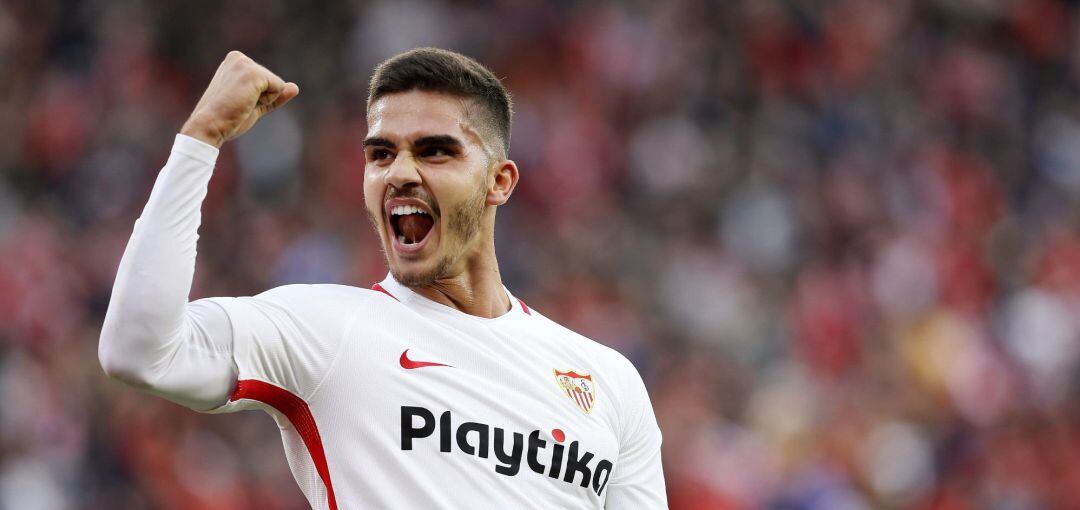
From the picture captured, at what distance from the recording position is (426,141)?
3.26m

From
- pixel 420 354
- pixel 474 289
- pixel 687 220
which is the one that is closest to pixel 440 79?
pixel 474 289

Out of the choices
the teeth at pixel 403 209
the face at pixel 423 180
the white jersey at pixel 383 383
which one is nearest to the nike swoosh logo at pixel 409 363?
the white jersey at pixel 383 383

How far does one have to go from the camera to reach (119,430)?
8.11 meters

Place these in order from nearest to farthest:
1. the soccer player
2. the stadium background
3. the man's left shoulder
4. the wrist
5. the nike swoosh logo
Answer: the wrist → the soccer player → the nike swoosh logo → the man's left shoulder → the stadium background

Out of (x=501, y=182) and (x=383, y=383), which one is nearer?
(x=383, y=383)

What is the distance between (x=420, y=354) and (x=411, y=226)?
32 centimetres

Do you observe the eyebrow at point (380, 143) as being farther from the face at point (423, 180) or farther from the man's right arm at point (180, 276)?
the man's right arm at point (180, 276)

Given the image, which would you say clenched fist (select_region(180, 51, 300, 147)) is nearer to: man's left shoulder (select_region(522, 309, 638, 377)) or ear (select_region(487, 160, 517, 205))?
ear (select_region(487, 160, 517, 205))

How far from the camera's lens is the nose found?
126 inches

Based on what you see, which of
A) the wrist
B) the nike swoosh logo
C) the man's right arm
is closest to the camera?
the man's right arm

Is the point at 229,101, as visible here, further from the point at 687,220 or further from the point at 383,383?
the point at 687,220

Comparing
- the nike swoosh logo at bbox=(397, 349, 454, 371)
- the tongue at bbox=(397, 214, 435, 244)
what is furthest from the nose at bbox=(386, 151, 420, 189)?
the nike swoosh logo at bbox=(397, 349, 454, 371)

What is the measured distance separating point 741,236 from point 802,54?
7.74ft

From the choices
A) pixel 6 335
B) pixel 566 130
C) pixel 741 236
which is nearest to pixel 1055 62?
pixel 741 236
